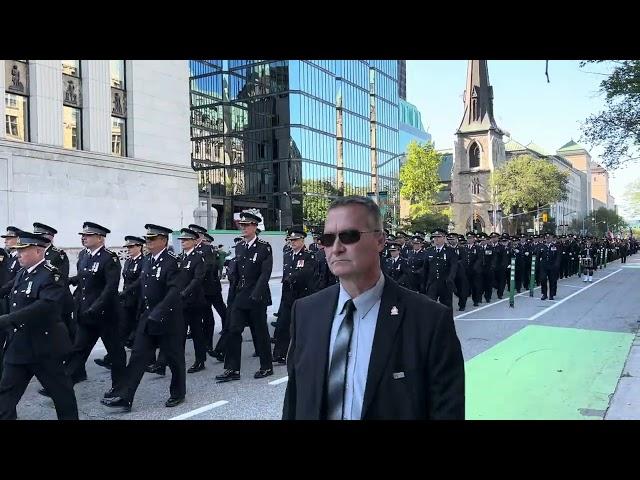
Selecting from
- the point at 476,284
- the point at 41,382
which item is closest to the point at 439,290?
the point at 476,284

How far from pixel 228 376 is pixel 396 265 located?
5864mm

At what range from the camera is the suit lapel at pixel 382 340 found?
2.20 meters

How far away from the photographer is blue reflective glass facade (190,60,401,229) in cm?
5147

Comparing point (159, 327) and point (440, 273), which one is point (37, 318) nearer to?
point (159, 327)

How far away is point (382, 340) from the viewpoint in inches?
88.1

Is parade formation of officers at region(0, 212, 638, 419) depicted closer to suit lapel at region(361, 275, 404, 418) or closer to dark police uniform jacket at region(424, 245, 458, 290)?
dark police uniform jacket at region(424, 245, 458, 290)

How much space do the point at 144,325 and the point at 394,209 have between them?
61243 millimetres

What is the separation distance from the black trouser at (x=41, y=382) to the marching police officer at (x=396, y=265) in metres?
8.03

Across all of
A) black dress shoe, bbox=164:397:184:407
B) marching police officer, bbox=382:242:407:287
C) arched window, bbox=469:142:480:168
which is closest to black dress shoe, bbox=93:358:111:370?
black dress shoe, bbox=164:397:184:407

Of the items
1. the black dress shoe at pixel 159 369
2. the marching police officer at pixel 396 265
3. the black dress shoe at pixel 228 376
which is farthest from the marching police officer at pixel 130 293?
the marching police officer at pixel 396 265

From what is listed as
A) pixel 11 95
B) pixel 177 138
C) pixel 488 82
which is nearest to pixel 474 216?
pixel 488 82

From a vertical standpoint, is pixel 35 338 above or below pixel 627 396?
above

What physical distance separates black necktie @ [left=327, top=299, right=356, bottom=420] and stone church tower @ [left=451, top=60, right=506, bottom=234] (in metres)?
101
